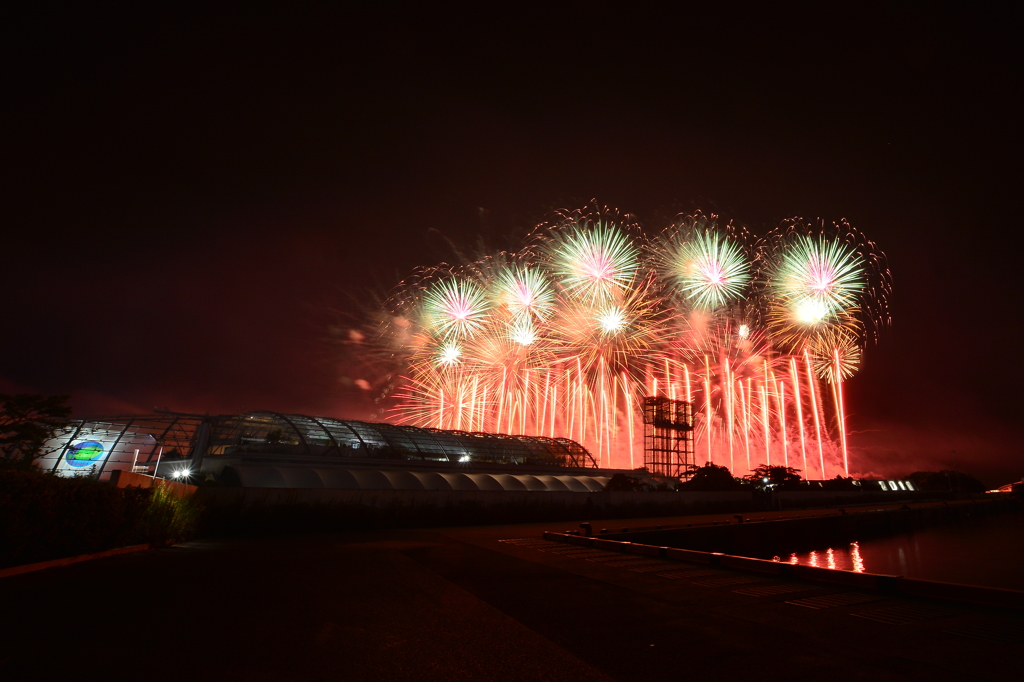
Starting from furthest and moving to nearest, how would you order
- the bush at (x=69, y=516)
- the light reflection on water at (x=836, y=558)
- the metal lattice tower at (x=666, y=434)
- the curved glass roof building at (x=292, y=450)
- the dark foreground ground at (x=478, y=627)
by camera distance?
the metal lattice tower at (x=666, y=434), the curved glass roof building at (x=292, y=450), the light reflection on water at (x=836, y=558), the bush at (x=69, y=516), the dark foreground ground at (x=478, y=627)

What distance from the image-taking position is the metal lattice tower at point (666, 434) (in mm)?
68250

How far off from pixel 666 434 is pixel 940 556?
119ft

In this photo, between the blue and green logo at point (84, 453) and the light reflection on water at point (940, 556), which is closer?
the light reflection on water at point (940, 556)

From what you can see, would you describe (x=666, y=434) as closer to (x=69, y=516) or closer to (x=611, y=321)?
(x=611, y=321)

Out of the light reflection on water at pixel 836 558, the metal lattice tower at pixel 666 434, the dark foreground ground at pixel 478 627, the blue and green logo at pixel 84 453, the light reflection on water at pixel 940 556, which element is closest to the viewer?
the dark foreground ground at pixel 478 627

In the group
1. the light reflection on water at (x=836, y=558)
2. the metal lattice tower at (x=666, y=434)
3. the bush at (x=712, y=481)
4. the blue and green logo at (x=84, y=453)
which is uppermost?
the metal lattice tower at (x=666, y=434)

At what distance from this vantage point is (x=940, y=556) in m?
32.9

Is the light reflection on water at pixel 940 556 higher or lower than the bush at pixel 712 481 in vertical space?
lower

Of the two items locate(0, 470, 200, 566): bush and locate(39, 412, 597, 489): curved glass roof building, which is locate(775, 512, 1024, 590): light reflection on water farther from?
locate(0, 470, 200, 566): bush

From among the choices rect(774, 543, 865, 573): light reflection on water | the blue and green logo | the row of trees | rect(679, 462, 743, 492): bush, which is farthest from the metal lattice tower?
the blue and green logo

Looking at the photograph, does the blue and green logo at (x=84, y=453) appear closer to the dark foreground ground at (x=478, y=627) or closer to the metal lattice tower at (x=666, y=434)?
the dark foreground ground at (x=478, y=627)

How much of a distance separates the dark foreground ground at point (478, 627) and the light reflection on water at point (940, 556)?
16872 mm

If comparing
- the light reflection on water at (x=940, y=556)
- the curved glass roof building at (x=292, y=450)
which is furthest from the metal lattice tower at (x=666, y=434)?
the light reflection on water at (x=940, y=556)

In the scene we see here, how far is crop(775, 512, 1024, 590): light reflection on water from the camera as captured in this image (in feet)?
86.3
